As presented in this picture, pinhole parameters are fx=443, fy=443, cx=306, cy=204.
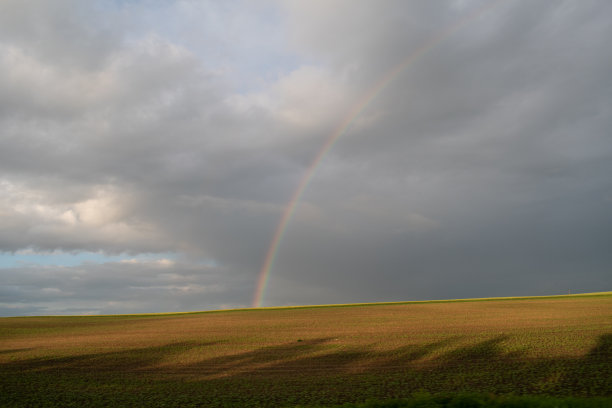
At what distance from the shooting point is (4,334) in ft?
162

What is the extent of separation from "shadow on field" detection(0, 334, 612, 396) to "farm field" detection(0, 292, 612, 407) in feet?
0.21

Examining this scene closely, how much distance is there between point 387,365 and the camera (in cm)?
2653

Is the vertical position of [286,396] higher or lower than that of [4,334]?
lower

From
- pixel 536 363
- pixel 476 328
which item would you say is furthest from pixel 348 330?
pixel 536 363

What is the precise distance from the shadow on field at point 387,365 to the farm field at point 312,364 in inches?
2.6

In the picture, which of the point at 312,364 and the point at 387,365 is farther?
the point at 312,364

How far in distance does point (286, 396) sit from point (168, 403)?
5.13 metres

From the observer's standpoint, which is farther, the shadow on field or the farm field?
the shadow on field

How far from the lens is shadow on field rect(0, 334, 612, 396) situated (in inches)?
807

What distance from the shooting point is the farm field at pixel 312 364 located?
1995 cm

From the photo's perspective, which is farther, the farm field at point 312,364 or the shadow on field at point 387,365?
the shadow on field at point 387,365

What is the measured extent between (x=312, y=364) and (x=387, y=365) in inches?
183

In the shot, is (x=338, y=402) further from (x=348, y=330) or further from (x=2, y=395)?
(x=348, y=330)

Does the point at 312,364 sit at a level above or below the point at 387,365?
above
